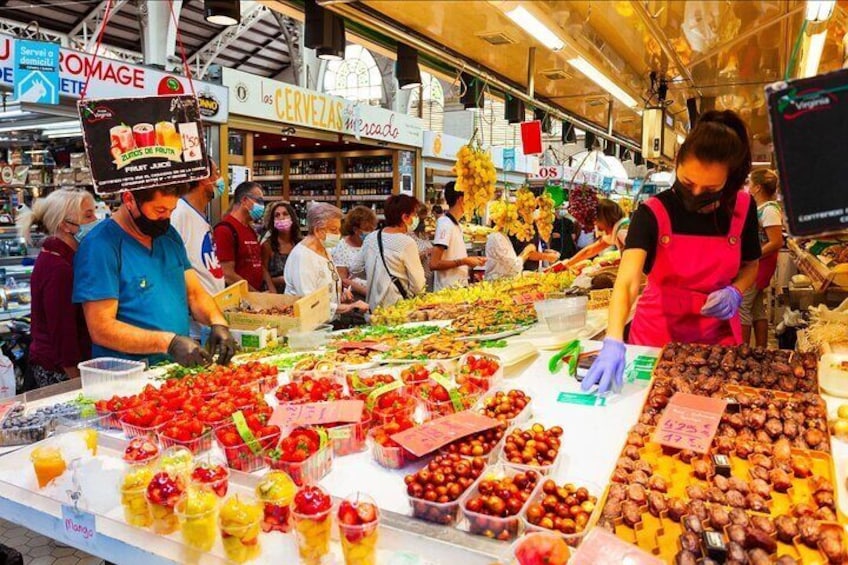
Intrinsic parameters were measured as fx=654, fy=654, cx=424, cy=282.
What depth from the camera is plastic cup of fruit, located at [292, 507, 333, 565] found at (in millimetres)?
1519

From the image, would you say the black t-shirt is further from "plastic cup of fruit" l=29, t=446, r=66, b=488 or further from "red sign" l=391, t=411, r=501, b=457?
"plastic cup of fruit" l=29, t=446, r=66, b=488

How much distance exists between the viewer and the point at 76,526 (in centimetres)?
176

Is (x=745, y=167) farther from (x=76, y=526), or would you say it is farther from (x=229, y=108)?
(x=229, y=108)

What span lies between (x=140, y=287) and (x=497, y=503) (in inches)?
85.3

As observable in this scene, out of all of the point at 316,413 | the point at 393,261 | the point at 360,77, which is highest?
the point at 360,77

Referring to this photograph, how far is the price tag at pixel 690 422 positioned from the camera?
184cm

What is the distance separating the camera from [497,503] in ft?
5.09

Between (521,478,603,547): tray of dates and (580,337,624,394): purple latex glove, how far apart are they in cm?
97

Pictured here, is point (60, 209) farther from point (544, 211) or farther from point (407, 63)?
point (544, 211)

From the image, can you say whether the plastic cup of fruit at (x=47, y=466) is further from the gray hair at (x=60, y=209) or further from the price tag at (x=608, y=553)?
the gray hair at (x=60, y=209)

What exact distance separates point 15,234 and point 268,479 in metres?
7.05

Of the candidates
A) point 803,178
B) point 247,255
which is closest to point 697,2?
point 803,178

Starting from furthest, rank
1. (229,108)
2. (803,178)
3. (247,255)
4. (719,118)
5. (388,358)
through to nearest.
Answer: (229,108) < (247,255) < (719,118) < (388,358) < (803,178)

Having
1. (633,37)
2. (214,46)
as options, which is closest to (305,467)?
(633,37)
